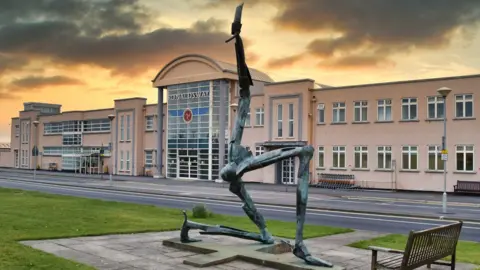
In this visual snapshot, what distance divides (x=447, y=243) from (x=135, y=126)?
56753 millimetres

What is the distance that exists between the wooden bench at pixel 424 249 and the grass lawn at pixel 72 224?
5542 mm

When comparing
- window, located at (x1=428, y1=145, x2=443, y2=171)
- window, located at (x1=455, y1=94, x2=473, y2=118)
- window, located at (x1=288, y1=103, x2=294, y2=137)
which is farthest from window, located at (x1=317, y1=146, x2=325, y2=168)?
window, located at (x1=455, y1=94, x2=473, y2=118)

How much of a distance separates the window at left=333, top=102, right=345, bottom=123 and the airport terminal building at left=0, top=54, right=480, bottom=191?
3.5 inches

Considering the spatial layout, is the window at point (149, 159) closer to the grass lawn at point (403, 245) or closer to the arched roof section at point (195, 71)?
the arched roof section at point (195, 71)

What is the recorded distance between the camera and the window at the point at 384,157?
4062cm

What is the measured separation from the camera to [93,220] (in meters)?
17.1

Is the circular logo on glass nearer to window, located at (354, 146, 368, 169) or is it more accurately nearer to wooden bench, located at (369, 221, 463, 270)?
window, located at (354, 146, 368, 169)

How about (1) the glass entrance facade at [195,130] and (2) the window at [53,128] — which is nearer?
(1) the glass entrance facade at [195,130]

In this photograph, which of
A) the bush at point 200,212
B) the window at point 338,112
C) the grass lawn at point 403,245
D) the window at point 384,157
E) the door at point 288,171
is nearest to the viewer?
the grass lawn at point 403,245

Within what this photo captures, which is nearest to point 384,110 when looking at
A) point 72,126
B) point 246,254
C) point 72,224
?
point 72,224

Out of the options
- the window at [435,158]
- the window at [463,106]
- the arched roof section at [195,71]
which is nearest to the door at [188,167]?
the arched roof section at [195,71]

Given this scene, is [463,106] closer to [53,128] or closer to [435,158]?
[435,158]

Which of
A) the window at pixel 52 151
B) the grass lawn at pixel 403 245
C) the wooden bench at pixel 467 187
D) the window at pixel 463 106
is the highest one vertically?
the window at pixel 463 106

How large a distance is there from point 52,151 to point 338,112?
5294cm
